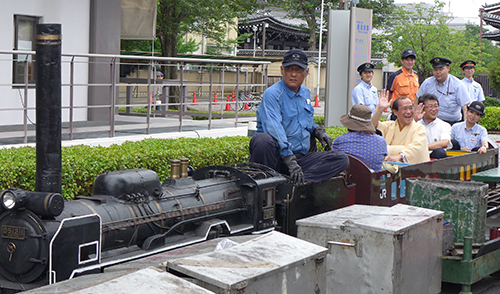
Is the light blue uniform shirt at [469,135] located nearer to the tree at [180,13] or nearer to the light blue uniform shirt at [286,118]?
the light blue uniform shirt at [286,118]

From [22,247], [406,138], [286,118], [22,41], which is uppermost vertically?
[22,41]

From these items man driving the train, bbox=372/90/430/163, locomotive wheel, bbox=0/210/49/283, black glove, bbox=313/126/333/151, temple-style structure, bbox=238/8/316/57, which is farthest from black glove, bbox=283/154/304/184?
temple-style structure, bbox=238/8/316/57

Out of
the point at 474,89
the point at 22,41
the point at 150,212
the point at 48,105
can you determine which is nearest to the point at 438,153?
the point at 474,89

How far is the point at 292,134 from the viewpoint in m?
6.06

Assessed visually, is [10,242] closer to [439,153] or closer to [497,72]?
[439,153]

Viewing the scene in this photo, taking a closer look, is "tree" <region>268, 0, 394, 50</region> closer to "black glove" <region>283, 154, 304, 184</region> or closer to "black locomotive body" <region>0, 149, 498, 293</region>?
"black locomotive body" <region>0, 149, 498, 293</region>

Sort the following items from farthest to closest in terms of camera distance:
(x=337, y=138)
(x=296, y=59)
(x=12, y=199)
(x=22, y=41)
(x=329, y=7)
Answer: (x=329, y=7), (x=22, y=41), (x=337, y=138), (x=296, y=59), (x=12, y=199)

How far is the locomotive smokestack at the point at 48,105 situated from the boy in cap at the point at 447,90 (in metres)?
6.97

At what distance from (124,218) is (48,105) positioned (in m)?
1.01

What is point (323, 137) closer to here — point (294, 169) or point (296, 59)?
point (294, 169)

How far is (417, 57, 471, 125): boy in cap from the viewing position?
9422mm

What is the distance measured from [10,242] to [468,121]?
665cm

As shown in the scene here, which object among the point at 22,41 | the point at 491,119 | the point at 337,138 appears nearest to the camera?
the point at 337,138

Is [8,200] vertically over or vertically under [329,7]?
under
